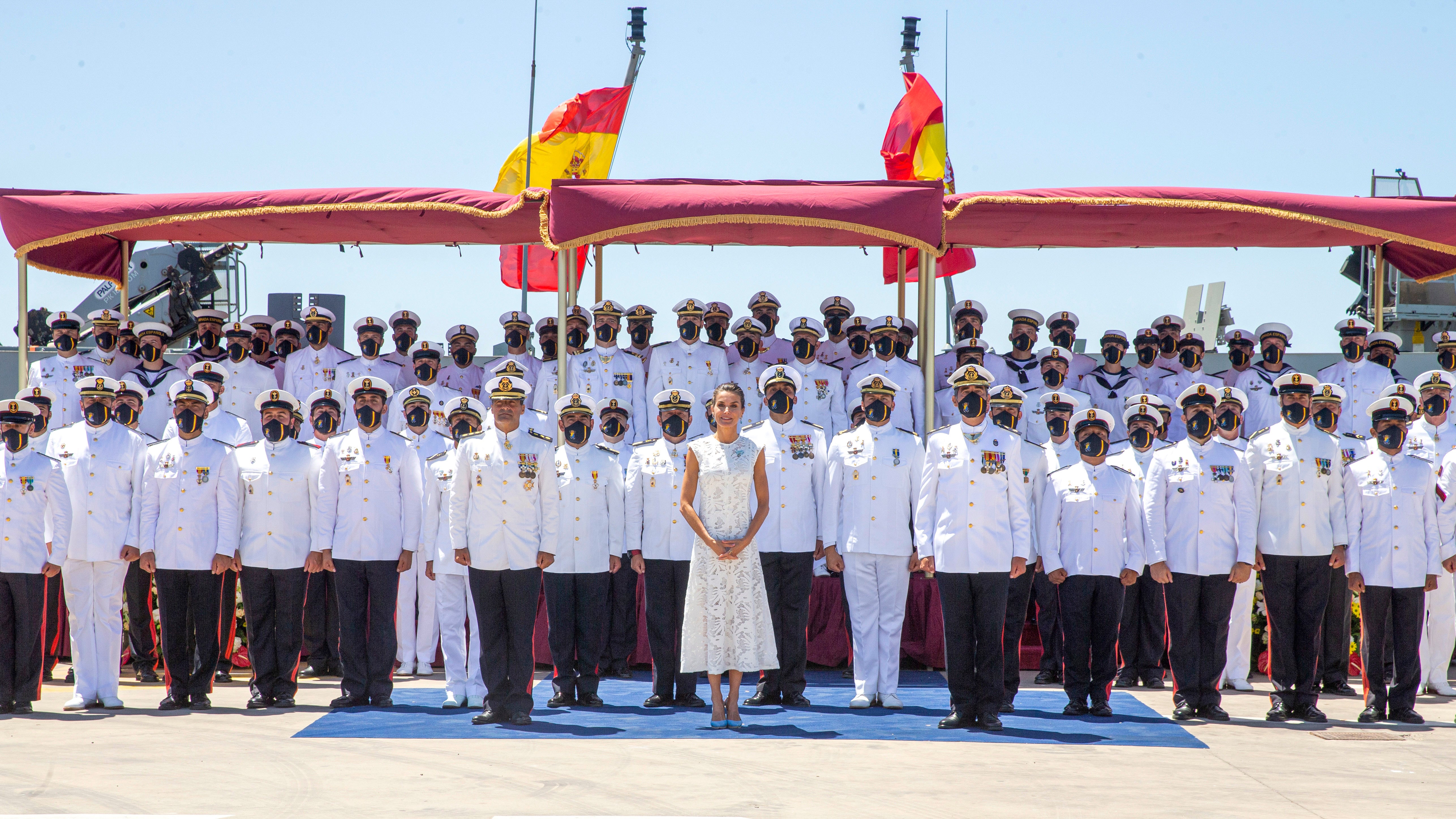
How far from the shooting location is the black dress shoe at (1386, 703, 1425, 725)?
7.71 meters

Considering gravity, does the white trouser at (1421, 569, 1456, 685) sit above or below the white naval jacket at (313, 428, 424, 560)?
below

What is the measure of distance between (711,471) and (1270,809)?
310 centimetres

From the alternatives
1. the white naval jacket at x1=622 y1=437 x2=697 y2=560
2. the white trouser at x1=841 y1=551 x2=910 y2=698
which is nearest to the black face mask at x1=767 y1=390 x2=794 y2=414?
the white naval jacket at x1=622 y1=437 x2=697 y2=560

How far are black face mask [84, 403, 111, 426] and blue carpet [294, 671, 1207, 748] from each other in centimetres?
231

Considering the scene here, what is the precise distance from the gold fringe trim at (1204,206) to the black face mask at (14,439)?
245 inches

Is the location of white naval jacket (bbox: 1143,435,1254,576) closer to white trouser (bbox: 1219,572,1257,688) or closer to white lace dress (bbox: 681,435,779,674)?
white trouser (bbox: 1219,572,1257,688)

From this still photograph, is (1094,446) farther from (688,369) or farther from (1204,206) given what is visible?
(688,369)

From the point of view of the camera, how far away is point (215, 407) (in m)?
9.95

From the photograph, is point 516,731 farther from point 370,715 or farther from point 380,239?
point 380,239

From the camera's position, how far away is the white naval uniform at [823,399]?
991 cm

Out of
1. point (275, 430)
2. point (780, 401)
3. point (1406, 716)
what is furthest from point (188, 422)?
point (1406, 716)

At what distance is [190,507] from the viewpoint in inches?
313

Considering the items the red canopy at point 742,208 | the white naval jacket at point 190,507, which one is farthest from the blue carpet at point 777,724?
the red canopy at point 742,208

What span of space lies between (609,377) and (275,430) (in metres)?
2.95
